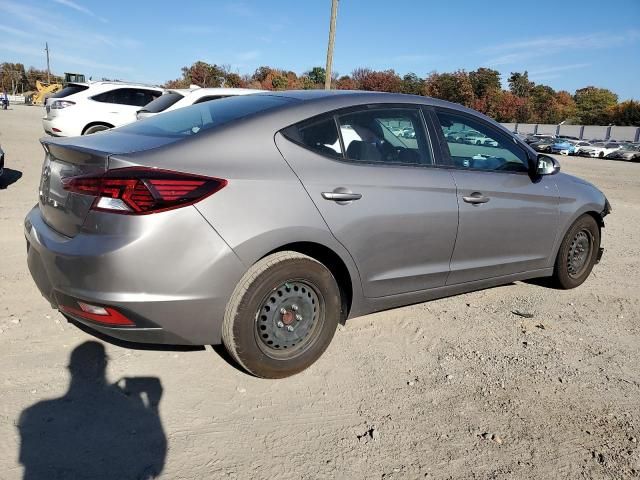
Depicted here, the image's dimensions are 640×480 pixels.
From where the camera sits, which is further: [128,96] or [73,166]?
[128,96]

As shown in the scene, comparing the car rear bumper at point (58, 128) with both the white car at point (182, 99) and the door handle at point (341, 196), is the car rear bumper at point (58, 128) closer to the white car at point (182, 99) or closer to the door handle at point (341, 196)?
the white car at point (182, 99)

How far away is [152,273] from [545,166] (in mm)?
3199

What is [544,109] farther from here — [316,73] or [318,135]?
[318,135]

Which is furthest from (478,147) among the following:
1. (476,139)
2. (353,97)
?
(353,97)

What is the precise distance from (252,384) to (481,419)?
4.12 feet

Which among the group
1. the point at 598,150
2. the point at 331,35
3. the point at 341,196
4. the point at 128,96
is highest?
the point at 331,35

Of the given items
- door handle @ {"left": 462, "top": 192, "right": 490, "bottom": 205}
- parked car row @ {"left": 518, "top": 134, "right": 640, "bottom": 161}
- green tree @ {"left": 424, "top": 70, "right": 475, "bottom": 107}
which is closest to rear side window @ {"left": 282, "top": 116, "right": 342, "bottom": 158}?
door handle @ {"left": 462, "top": 192, "right": 490, "bottom": 205}

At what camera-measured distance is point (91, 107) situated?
450 inches

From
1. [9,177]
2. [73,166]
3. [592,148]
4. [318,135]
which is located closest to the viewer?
[73,166]

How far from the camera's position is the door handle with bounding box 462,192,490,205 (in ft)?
11.8

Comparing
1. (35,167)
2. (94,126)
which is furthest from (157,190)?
(94,126)

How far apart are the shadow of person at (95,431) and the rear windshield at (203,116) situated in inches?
56.0

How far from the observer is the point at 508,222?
154 inches

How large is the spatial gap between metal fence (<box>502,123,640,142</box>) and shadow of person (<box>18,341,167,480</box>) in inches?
2336
